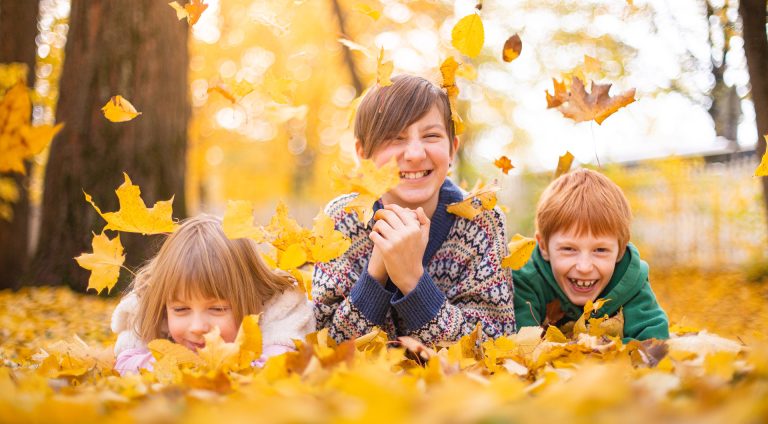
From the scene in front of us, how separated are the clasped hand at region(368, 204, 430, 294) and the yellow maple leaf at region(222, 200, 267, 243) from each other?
37 cm

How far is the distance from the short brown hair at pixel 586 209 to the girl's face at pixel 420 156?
1.46 feet

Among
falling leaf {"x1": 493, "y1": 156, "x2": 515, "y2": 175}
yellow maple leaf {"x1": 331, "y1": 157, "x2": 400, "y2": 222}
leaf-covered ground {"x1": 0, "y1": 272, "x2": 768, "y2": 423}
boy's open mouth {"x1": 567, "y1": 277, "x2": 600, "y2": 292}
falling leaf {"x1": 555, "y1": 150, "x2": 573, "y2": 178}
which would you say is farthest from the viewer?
falling leaf {"x1": 555, "y1": 150, "x2": 573, "y2": 178}

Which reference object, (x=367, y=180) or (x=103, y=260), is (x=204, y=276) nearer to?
(x=103, y=260)

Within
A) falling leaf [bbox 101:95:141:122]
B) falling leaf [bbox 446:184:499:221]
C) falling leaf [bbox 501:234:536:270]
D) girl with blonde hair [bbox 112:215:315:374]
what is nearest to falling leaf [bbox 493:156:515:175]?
falling leaf [bbox 446:184:499:221]

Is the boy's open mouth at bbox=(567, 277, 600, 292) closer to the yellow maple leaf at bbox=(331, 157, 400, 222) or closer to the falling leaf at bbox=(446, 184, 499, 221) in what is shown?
the falling leaf at bbox=(446, 184, 499, 221)

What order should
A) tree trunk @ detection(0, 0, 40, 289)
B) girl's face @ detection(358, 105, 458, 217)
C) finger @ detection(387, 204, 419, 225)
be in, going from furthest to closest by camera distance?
1. tree trunk @ detection(0, 0, 40, 289)
2. girl's face @ detection(358, 105, 458, 217)
3. finger @ detection(387, 204, 419, 225)

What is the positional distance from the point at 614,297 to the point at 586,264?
0.51ft

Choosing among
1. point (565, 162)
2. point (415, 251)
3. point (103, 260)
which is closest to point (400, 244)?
point (415, 251)

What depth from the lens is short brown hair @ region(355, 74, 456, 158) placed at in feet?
6.98

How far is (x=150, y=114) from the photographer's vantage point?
13.8 ft

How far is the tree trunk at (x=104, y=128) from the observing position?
411cm

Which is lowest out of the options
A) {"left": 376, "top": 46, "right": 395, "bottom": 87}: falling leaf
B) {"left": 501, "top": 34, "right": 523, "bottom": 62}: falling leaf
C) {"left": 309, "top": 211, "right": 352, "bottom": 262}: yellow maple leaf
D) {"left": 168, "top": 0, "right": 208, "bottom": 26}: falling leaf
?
{"left": 309, "top": 211, "right": 352, "bottom": 262}: yellow maple leaf

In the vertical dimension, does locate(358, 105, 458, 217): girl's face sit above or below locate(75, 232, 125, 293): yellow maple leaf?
above

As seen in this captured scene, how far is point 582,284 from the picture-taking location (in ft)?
7.36
